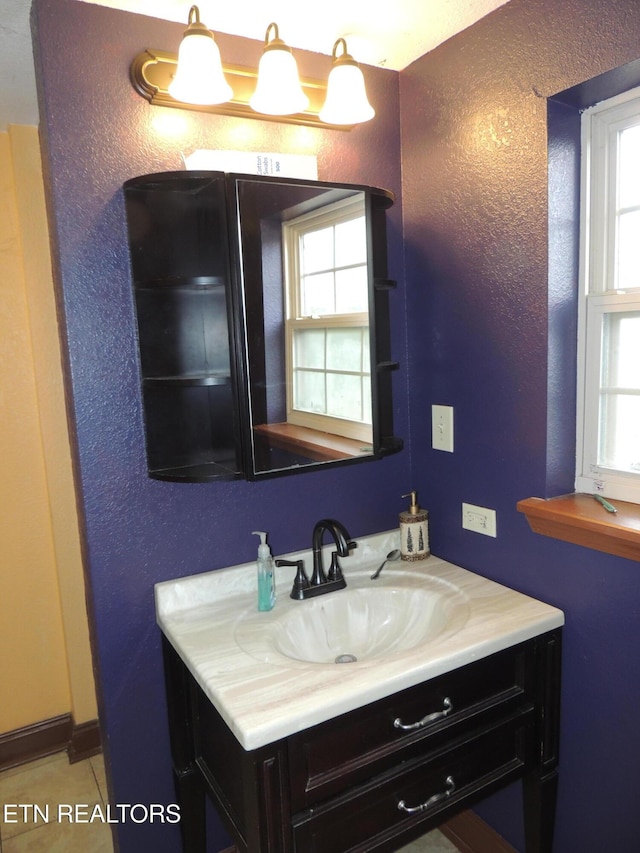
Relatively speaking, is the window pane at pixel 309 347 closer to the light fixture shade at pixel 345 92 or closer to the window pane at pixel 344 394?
the window pane at pixel 344 394

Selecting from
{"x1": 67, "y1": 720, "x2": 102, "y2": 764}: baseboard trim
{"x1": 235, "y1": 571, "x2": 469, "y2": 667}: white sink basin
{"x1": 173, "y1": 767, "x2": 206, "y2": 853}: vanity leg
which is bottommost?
{"x1": 67, "y1": 720, "x2": 102, "y2": 764}: baseboard trim

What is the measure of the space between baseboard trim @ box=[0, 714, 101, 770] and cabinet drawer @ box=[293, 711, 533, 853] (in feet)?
4.78

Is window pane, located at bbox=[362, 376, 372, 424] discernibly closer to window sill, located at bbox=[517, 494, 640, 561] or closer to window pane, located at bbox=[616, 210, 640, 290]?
window sill, located at bbox=[517, 494, 640, 561]

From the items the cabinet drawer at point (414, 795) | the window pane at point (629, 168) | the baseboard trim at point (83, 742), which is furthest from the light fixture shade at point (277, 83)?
the baseboard trim at point (83, 742)

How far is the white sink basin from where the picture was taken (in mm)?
1444

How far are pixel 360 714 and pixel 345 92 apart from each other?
4.50 ft

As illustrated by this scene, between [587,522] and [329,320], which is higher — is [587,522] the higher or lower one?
the lower one

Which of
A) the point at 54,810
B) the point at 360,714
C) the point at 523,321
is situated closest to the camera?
the point at 360,714

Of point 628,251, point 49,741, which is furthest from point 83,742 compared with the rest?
point 628,251

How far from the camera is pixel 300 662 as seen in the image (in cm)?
125

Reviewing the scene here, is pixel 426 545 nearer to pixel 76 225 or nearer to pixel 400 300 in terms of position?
pixel 400 300

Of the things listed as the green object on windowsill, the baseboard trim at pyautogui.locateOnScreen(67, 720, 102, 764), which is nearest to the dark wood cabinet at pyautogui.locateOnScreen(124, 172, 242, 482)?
the green object on windowsill

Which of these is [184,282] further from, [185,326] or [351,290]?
[351,290]

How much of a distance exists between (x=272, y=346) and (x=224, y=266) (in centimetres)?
22
